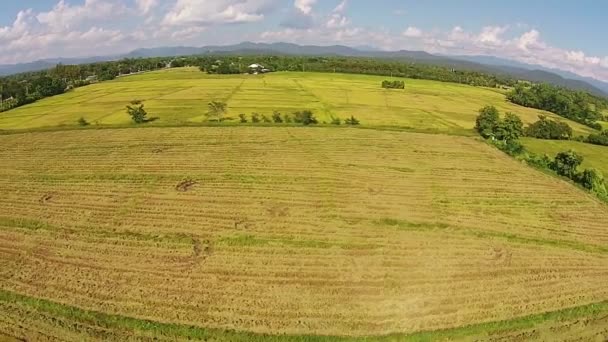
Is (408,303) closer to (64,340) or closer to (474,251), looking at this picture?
(474,251)

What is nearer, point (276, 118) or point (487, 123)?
point (276, 118)

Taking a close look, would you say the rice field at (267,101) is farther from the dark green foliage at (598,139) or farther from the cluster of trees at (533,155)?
the dark green foliage at (598,139)

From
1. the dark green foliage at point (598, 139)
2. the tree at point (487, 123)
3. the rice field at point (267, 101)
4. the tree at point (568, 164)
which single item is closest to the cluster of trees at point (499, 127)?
the tree at point (487, 123)

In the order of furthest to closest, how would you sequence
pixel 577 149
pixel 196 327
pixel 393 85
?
pixel 393 85, pixel 577 149, pixel 196 327

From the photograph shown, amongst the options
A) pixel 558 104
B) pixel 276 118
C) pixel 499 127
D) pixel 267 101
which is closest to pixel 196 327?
pixel 276 118

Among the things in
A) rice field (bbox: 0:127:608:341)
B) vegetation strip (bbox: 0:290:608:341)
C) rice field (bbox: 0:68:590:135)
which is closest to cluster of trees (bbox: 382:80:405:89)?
rice field (bbox: 0:68:590:135)

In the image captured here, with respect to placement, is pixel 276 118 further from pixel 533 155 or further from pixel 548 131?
pixel 548 131
